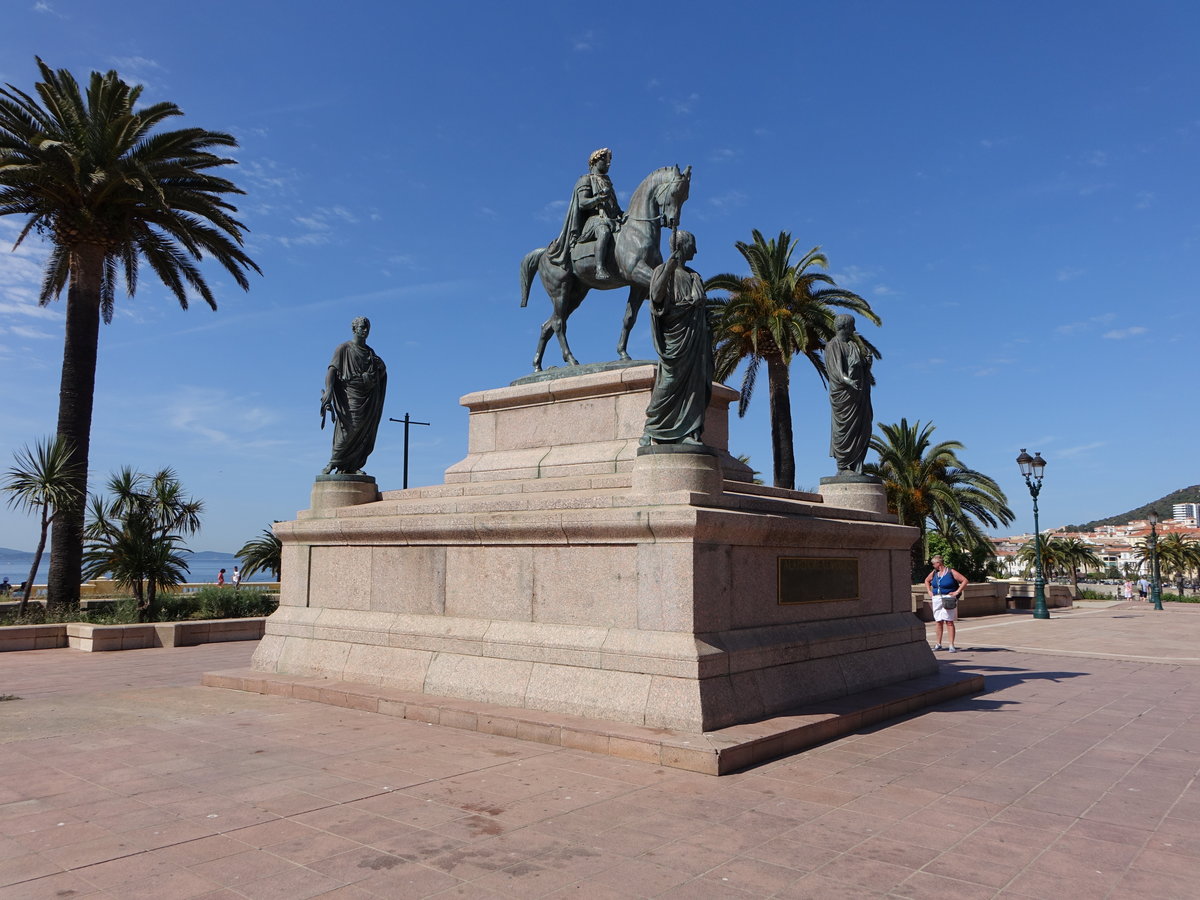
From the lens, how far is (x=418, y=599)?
30.8ft

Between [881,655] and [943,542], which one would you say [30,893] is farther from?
[943,542]

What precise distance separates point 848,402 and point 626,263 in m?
3.51

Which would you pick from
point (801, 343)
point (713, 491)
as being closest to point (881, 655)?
point (713, 491)

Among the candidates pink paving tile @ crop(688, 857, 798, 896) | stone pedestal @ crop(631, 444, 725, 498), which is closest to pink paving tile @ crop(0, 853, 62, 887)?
pink paving tile @ crop(688, 857, 798, 896)

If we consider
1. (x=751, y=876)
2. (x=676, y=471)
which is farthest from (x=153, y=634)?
(x=751, y=876)

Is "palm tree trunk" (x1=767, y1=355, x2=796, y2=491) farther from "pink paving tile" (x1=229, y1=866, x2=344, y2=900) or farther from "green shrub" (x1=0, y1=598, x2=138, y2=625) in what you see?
"pink paving tile" (x1=229, y1=866, x2=344, y2=900)

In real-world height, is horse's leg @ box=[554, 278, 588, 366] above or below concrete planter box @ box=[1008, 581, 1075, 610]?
above

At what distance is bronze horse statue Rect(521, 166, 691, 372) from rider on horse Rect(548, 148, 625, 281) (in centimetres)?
10

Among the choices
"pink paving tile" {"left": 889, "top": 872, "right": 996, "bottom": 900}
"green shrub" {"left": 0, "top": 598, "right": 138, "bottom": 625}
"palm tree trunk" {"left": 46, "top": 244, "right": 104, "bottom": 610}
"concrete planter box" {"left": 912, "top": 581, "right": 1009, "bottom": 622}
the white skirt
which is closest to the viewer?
"pink paving tile" {"left": 889, "top": 872, "right": 996, "bottom": 900}

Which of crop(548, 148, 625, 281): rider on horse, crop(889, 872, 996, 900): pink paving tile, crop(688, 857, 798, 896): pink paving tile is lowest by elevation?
crop(889, 872, 996, 900): pink paving tile

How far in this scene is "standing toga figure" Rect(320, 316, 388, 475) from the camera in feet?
37.3

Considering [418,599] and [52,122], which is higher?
[52,122]

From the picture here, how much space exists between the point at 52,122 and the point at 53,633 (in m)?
12.2

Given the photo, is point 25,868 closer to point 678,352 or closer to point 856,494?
point 678,352
